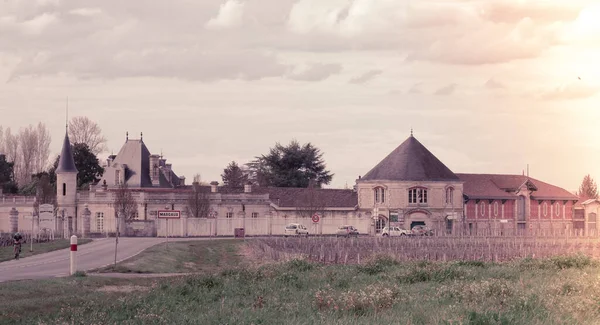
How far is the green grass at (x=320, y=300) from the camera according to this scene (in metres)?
19.6

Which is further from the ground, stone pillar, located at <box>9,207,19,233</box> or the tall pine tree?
the tall pine tree

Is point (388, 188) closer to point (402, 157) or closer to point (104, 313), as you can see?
point (402, 157)

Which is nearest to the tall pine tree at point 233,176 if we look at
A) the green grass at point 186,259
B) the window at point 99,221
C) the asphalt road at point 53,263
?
the window at point 99,221

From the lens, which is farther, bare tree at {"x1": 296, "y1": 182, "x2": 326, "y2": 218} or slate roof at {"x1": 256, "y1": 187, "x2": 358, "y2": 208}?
slate roof at {"x1": 256, "y1": 187, "x2": 358, "y2": 208}

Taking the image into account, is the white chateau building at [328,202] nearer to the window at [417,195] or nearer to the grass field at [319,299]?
the window at [417,195]

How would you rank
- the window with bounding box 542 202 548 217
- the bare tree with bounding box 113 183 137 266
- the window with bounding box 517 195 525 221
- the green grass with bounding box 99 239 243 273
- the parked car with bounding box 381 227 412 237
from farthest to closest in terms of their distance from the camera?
the window with bounding box 542 202 548 217, the window with bounding box 517 195 525 221, the parked car with bounding box 381 227 412 237, the bare tree with bounding box 113 183 137 266, the green grass with bounding box 99 239 243 273

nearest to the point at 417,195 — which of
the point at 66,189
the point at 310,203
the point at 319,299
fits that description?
the point at 310,203

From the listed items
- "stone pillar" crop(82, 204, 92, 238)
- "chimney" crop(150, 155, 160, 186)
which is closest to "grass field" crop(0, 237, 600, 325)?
"stone pillar" crop(82, 204, 92, 238)

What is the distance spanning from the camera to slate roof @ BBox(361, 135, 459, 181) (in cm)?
10569

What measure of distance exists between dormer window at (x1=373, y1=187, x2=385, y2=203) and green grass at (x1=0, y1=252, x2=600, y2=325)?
72162mm

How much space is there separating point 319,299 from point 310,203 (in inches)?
3159

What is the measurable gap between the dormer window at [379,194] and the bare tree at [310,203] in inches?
229

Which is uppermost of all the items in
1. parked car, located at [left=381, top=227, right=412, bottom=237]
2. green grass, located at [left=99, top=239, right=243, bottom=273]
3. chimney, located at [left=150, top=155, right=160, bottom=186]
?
chimney, located at [left=150, top=155, right=160, bottom=186]

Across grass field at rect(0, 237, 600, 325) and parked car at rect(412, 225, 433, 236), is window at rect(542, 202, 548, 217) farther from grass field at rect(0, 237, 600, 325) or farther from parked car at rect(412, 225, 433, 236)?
grass field at rect(0, 237, 600, 325)
